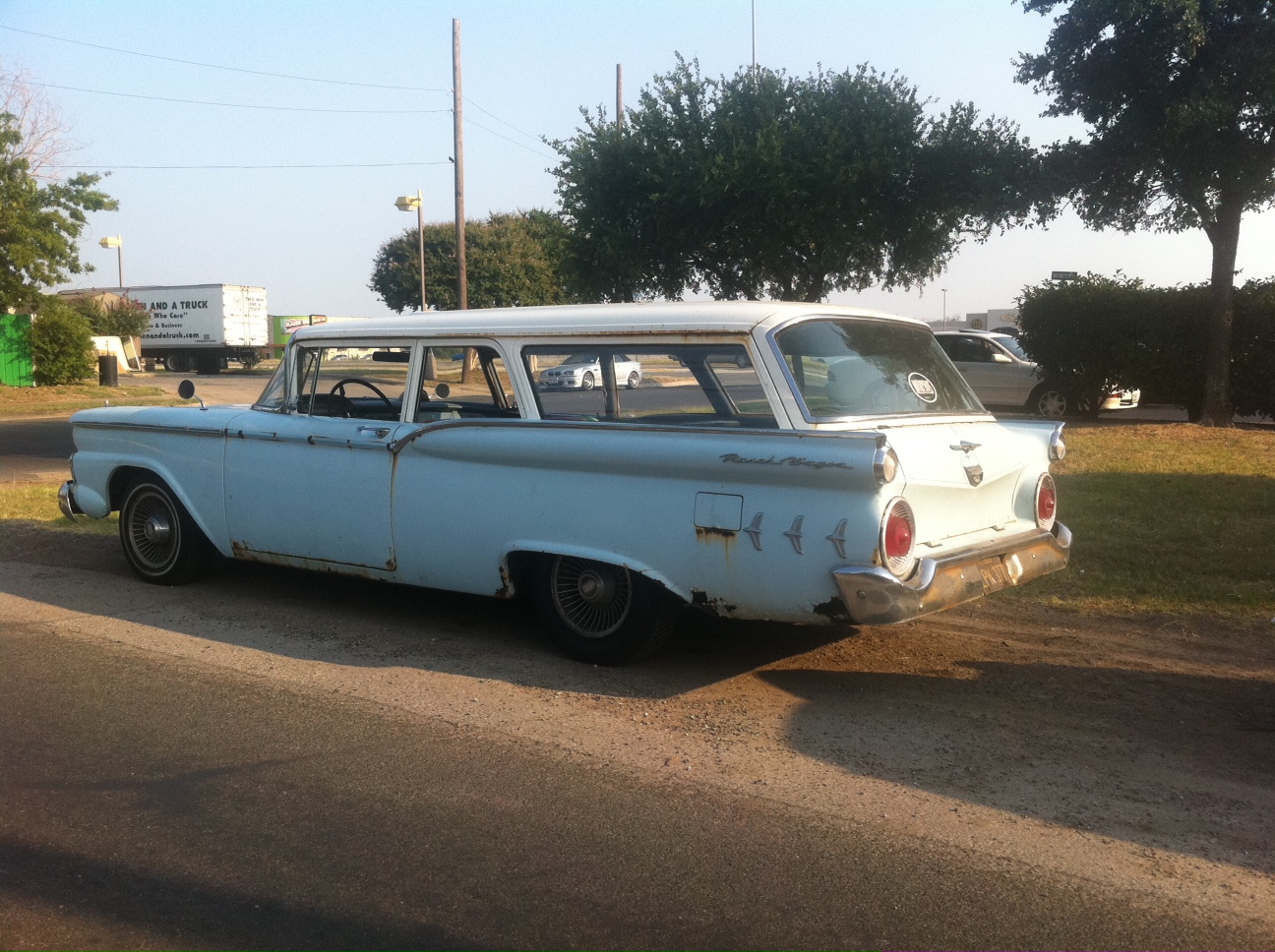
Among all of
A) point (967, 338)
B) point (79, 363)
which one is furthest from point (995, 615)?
point (79, 363)

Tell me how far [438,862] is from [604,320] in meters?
2.82

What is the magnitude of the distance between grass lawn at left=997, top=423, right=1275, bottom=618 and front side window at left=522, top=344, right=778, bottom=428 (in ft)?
9.19

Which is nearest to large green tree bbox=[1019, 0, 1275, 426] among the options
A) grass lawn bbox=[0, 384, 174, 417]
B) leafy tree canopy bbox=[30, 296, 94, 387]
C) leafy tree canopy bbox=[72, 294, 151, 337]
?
grass lawn bbox=[0, 384, 174, 417]

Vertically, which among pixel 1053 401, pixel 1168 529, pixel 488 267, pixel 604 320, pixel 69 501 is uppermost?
pixel 488 267

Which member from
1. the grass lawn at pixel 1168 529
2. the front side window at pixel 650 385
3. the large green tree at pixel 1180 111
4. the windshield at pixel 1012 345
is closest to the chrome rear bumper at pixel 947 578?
the front side window at pixel 650 385

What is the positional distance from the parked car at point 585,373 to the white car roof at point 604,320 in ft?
0.44

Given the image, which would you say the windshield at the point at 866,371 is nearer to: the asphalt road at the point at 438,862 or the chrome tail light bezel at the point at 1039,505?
the chrome tail light bezel at the point at 1039,505

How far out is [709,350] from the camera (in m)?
5.36

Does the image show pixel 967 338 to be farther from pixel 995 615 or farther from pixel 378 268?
pixel 378 268

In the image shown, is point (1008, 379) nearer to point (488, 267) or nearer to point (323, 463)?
point (323, 463)

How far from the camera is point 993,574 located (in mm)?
5262

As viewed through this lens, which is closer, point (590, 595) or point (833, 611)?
point (833, 611)

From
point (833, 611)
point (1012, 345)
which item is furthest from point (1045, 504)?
point (1012, 345)

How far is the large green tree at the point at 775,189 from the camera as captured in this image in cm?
1995
